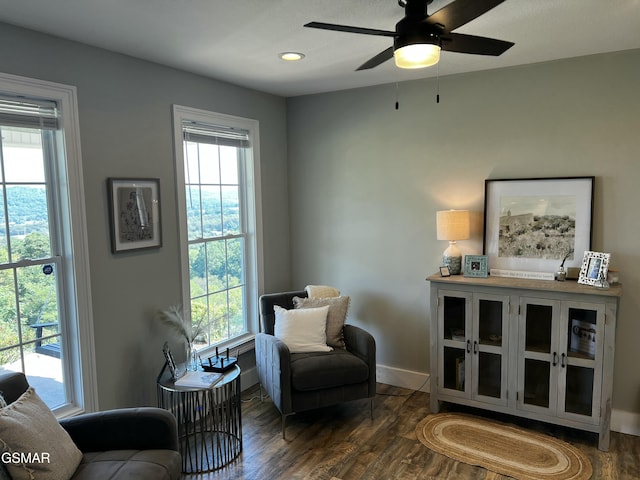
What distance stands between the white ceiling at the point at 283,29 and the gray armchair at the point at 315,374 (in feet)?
6.28

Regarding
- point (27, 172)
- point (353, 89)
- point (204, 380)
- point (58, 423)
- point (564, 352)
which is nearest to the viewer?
point (58, 423)

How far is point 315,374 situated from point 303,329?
0.39 meters

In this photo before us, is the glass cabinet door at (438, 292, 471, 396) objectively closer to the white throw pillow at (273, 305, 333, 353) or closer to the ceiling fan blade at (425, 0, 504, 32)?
the white throw pillow at (273, 305, 333, 353)

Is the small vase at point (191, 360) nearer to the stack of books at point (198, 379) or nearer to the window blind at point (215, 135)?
the stack of books at point (198, 379)

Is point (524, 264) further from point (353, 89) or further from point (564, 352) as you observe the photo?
point (353, 89)

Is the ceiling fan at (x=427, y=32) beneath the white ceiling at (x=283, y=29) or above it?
beneath

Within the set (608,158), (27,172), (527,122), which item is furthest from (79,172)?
(608,158)

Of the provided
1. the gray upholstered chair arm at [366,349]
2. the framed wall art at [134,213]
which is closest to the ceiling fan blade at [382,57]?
the framed wall art at [134,213]

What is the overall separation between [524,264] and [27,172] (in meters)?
3.23

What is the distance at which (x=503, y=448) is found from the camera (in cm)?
292

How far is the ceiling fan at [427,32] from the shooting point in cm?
170

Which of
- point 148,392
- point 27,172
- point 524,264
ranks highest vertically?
point 27,172

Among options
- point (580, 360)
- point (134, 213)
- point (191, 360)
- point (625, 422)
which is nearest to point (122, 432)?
point (191, 360)

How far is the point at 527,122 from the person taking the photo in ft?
10.8
